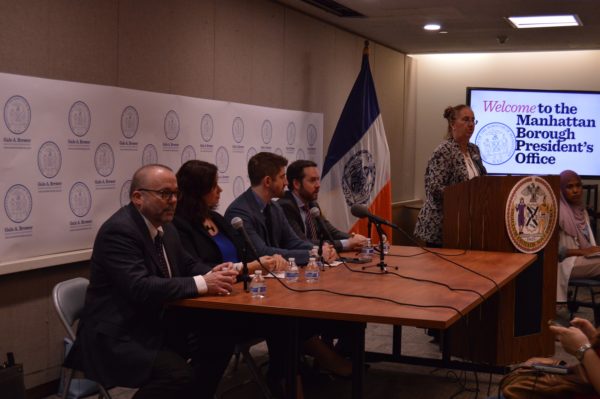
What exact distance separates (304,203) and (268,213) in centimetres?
50

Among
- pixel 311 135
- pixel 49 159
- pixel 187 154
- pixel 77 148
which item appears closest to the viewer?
pixel 49 159

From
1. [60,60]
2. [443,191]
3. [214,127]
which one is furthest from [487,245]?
[60,60]

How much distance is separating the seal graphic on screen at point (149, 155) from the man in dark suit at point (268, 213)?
0.78 metres

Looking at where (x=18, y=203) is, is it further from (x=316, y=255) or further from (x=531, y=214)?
(x=531, y=214)

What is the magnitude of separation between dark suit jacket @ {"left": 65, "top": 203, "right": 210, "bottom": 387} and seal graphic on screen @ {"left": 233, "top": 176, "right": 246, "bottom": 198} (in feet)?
9.15

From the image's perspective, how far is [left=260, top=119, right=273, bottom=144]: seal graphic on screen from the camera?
6.36 m

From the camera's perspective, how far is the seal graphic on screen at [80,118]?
432cm

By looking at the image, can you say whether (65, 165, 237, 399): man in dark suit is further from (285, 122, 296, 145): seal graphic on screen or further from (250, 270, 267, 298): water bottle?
(285, 122, 296, 145): seal graphic on screen

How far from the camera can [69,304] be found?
133 inches

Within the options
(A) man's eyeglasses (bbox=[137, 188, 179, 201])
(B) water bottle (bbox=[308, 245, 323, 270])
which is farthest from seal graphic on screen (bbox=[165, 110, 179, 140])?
(A) man's eyeglasses (bbox=[137, 188, 179, 201])

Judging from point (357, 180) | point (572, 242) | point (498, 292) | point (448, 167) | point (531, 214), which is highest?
point (448, 167)

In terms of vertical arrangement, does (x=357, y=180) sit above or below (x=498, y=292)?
above

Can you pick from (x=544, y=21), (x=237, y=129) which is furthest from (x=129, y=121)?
(x=544, y=21)

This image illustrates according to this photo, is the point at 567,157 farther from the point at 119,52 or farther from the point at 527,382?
the point at 527,382
